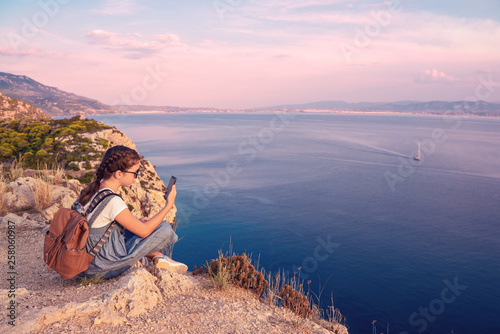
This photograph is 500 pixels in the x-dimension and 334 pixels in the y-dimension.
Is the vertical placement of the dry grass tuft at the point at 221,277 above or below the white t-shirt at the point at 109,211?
below

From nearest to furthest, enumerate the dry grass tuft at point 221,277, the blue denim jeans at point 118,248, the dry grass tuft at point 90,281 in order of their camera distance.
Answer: the blue denim jeans at point 118,248 < the dry grass tuft at point 90,281 < the dry grass tuft at point 221,277

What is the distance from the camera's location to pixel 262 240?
861 inches

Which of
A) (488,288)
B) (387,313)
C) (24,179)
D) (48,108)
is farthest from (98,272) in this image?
(48,108)

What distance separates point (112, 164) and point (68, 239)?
1.01 m

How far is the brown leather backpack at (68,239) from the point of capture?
3.93 metres

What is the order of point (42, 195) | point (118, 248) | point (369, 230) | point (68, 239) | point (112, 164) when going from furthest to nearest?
point (369, 230), point (42, 195), point (118, 248), point (112, 164), point (68, 239)

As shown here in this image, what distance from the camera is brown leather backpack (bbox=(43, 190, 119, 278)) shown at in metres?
3.93

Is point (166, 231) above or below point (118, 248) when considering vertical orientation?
above

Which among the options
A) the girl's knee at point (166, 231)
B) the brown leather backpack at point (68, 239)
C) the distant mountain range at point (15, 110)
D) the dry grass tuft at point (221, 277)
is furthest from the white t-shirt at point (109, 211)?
the distant mountain range at point (15, 110)

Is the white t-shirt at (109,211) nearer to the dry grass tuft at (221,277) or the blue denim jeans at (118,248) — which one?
the blue denim jeans at (118,248)

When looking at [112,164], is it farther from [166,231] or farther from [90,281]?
[90,281]

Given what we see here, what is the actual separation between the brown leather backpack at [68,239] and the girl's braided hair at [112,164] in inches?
6.4

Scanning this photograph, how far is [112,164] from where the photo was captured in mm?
4105

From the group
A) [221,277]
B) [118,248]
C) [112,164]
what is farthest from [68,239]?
[221,277]
